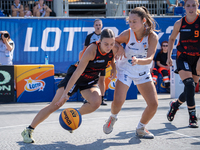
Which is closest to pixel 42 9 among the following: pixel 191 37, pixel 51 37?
pixel 51 37

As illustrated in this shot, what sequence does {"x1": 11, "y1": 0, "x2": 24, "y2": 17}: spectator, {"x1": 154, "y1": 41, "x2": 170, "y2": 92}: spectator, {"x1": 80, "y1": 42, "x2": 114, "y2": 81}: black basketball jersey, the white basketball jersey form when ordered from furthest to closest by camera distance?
{"x1": 11, "y1": 0, "x2": 24, "y2": 17}: spectator → {"x1": 154, "y1": 41, "x2": 170, "y2": 92}: spectator → the white basketball jersey → {"x1": 80, "y1": 42, "x2": 114, "y2": 81}: black basketball jersey

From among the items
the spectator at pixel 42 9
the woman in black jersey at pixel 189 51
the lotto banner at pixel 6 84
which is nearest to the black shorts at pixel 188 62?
the woman in black jersey at pixel 189 51

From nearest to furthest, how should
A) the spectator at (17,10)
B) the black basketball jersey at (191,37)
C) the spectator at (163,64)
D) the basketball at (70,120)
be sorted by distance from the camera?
the basketball at (70,120), the black basketball jersey at (191,37), the spectator at (163,64), the spectator at (17,10)

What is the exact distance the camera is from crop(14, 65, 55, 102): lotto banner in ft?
29.1

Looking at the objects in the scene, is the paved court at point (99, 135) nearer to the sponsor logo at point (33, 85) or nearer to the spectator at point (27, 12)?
the sponsor logo at point (33, 85)

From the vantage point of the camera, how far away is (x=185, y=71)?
510 cm

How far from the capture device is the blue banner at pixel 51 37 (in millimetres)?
10953

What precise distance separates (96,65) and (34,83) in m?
5.06

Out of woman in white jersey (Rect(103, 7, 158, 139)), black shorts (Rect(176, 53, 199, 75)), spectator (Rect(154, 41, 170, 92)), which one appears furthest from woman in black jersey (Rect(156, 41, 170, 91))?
woman in white jersey (Rect(103, 7, 158, 139))

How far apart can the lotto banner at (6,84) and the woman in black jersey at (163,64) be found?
5.31 metres

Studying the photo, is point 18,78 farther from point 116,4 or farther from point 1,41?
point 116,4

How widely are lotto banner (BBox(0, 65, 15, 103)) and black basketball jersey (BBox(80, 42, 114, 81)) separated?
497cm

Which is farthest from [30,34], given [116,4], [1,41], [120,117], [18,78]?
[120,117]

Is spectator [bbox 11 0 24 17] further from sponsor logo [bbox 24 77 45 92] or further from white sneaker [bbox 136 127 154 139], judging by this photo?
white sneaker [bbox 136 127 154 139]
